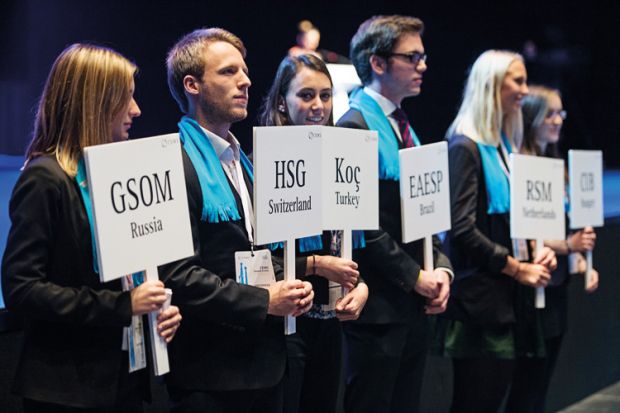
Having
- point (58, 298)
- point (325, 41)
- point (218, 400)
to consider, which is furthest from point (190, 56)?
point (325, 41)

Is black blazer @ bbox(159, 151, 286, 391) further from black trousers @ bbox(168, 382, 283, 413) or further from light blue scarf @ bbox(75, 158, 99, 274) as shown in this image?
light blue scarf @ bbox(75, 158, 99, 274)

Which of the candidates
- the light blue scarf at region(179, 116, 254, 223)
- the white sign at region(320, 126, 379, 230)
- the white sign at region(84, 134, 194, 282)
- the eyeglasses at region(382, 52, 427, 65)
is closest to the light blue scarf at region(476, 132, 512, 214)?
the eyeglasses at region(382, 52, 427, 65)

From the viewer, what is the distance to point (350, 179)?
3.13 m

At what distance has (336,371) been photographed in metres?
3.18

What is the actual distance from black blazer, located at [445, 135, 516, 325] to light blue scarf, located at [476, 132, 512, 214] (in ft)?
0.07

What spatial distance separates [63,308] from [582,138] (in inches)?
250

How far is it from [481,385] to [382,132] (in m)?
1.16

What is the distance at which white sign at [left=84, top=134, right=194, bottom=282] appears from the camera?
2377 mm

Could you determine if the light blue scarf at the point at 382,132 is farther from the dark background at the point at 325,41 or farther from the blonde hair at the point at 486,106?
the dark background at the point at 325,41

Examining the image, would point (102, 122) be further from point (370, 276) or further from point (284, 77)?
point (370, 276)

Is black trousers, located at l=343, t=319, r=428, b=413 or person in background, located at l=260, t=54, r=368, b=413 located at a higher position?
person in background, located at l=260, t=54, r=368, b=413

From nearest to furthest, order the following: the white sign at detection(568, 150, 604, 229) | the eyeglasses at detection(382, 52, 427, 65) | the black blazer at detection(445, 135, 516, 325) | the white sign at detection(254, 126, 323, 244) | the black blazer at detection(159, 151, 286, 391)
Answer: the black blazer at detection(159, 151, 286, 391), the white sign at detection(254, 126, 323, 244), the eyeglasses at detection(382, 52, 427, 65), the black blazer at detection(445, 135, 516, 325), the white sign at detection(568, 150, 604, 229)

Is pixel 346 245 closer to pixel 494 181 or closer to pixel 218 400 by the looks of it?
pixel 218 400

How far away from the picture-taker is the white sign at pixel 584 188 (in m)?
4.48
